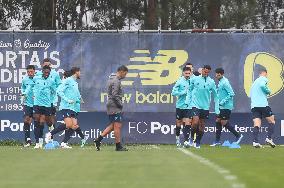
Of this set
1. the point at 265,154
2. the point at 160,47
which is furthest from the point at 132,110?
the point at 265,154

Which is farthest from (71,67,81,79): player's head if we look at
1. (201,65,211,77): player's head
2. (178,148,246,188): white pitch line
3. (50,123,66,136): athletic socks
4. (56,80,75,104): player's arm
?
(178,148,246,188): white pitch line

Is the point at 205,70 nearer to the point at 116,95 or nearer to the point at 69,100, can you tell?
the point at 69,100

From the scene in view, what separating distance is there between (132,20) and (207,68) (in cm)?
1645

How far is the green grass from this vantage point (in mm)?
11867

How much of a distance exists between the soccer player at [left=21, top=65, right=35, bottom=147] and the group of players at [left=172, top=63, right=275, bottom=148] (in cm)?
367

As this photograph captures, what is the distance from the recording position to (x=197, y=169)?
14.4 meters

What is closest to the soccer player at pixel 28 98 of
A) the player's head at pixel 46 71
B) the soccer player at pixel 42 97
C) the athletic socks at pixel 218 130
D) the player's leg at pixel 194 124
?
the soccer player at pixel 42 97

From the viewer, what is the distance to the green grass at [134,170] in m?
11.9

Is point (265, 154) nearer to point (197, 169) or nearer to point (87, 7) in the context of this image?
point (197, 169)

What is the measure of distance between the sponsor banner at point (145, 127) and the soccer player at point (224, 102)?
58.7 inches

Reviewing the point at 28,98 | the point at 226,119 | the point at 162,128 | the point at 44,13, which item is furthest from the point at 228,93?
the point at 44,13

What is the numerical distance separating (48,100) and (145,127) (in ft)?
11.0

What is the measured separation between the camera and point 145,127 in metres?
26.4

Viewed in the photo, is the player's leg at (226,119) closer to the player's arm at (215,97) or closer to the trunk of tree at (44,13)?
the player's arm at (215,97)
